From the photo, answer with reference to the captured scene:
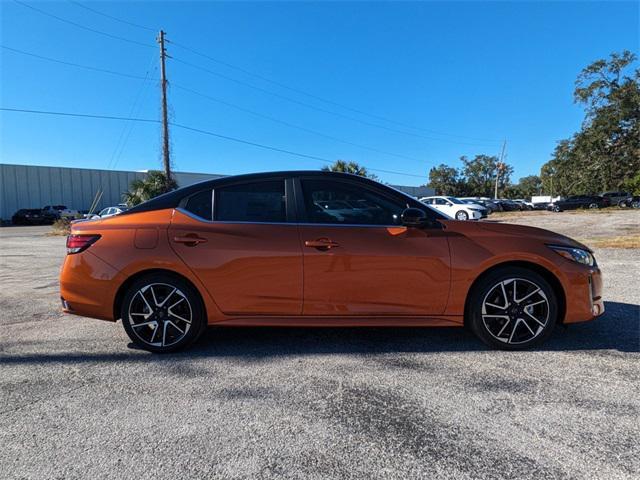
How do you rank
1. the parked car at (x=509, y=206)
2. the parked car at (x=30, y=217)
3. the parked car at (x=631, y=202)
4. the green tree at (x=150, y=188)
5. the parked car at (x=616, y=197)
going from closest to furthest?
the green tree at (x=150, y=188) < the parked car at (x=30, y=217) < the parked car at (x=631, y=202) < the parked car at (x=616, y=197) < the parked car at (x=509, y=206)

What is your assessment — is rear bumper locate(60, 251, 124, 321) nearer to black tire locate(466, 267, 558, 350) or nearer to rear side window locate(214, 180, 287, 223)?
rear side window locate(214, 180, 287, 223)

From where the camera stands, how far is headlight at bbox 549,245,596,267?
147 inches

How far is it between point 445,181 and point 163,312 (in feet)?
334

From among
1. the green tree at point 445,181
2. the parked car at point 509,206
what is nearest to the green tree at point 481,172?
the green tree at point 445,181

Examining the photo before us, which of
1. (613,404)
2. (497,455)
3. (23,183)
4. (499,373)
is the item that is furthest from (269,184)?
(23,183)

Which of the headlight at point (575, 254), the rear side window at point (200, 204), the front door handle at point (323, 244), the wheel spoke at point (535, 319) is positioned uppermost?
the rear side window at point (200, 204)

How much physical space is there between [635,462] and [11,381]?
4163 millimetres

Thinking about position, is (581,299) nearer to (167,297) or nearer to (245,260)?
(245,260)

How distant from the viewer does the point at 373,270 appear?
3.65 metres

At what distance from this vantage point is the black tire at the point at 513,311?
3.68 metres

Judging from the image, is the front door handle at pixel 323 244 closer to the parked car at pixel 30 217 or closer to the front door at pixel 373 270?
the front door at pixel 373 270

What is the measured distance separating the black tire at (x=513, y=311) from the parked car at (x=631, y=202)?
46.1 meters

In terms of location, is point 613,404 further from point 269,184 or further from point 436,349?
point 269,184

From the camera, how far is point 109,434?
253 cm
